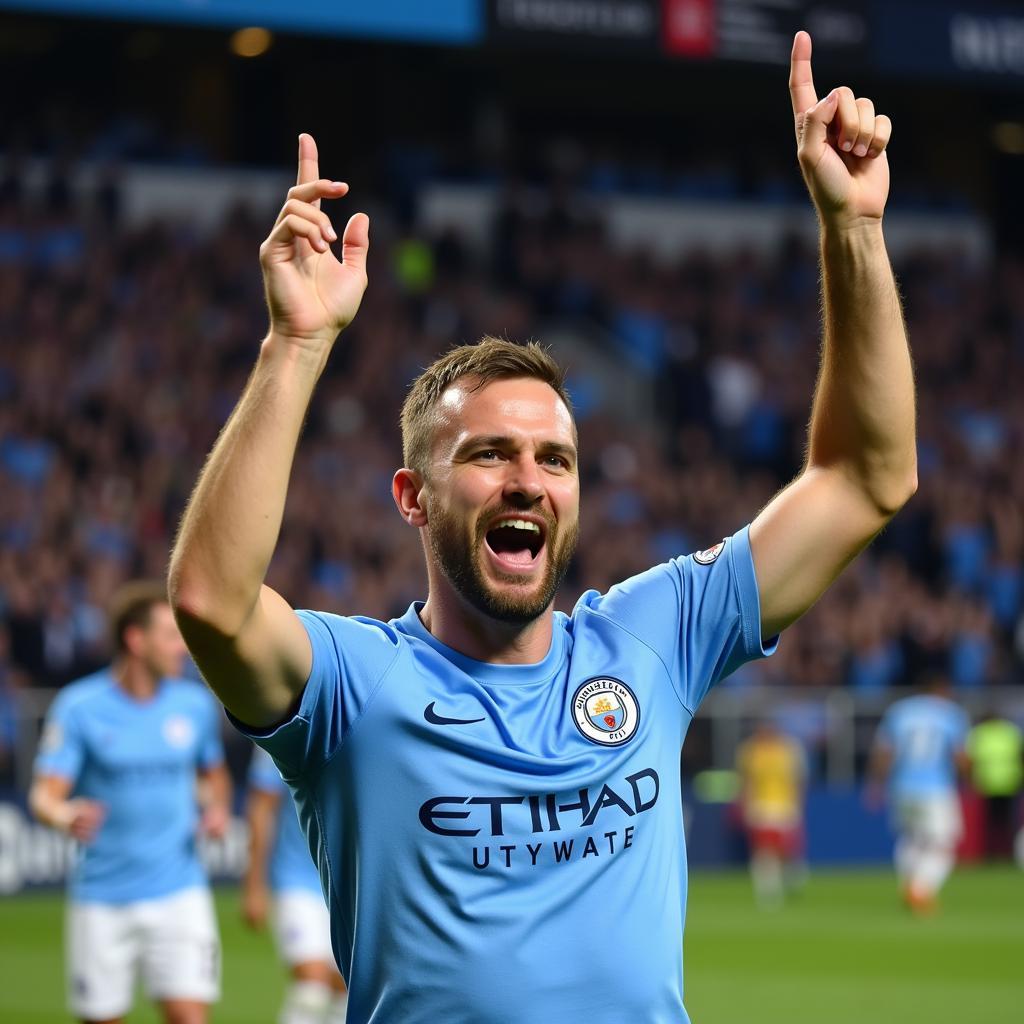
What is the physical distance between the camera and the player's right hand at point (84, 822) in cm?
868

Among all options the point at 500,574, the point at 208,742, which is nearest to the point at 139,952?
the point at 208,742

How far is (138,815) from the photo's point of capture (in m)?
9.03

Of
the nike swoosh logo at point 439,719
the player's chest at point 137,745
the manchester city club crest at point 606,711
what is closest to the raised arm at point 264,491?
the nike swoosh logo at point 439,719

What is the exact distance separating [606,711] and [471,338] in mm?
23138

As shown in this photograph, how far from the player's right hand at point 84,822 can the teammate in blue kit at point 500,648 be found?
17.2ft

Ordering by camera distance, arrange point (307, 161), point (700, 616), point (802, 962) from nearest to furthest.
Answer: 1. point (307, 161)
2. point (700, 616)
3. point (802, 962)

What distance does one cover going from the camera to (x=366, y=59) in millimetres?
30594

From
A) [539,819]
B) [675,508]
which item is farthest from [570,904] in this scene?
[675,508]

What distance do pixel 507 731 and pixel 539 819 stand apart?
17 centimetres

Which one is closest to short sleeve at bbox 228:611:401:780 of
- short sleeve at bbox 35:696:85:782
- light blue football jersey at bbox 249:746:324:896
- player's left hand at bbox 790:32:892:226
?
player's left hand at bbox 790:32:892:226

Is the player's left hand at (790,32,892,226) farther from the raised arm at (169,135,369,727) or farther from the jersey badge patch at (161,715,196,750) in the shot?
the jersey badge patch at (161,715,196,750)

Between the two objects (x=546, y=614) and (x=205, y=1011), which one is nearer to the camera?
(x=546, y=614)

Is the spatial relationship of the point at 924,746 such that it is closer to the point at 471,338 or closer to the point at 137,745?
the point at 471,338

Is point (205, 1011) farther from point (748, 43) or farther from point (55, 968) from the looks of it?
point (748, 43)
